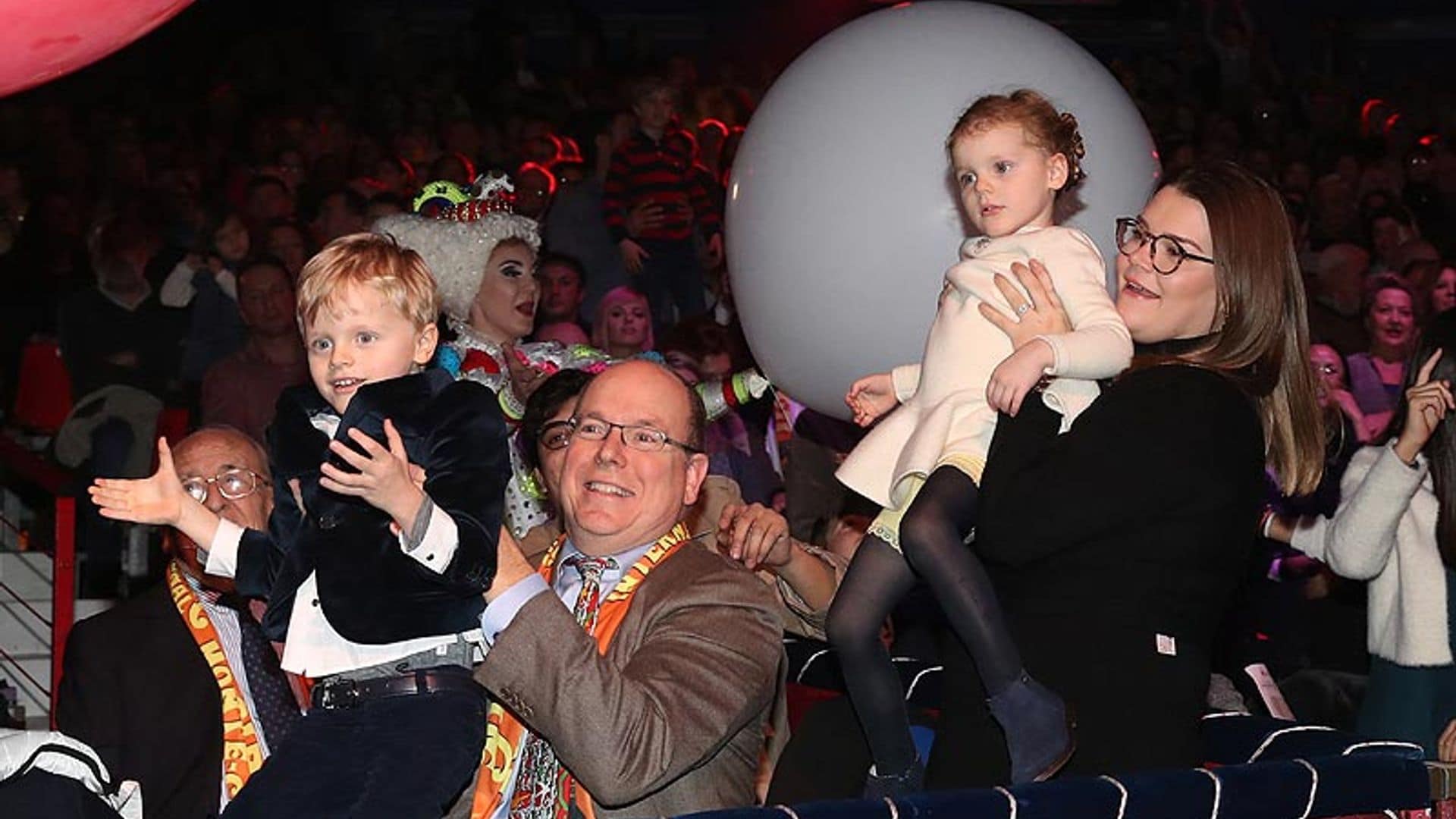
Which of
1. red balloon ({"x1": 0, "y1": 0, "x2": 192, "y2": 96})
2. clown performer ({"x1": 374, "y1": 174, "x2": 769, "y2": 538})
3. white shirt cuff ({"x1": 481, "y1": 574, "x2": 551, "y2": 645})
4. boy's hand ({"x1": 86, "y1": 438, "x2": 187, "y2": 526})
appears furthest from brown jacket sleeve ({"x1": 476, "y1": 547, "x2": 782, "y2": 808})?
clown performer ({"x1": 374, "y1": 174, "x2": 769, "y2": 538})

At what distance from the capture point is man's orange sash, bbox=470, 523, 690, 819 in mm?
3223

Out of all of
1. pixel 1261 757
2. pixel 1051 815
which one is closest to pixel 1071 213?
pixel 1261 757

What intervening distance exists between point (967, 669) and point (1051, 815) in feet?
1.32

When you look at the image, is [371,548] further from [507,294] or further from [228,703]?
[507,294]

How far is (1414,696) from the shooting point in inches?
196

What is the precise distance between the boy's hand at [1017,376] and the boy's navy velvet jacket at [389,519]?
0.69 m

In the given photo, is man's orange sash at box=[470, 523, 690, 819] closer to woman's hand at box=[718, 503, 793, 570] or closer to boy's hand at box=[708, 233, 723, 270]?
woman's hand at box=[718, 503, 793, 570]

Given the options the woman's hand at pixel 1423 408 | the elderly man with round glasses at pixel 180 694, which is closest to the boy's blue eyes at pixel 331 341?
the elderly man with round glasses at pixel 180 694

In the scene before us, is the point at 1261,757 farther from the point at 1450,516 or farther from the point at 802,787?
the point at 1450,516

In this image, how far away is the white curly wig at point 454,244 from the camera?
4.88 meters

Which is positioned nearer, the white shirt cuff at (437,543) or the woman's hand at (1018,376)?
the white shirt cuff at (437,543)

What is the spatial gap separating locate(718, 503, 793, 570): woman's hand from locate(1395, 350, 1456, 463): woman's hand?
161 cm

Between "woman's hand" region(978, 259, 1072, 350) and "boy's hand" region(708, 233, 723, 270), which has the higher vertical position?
"woman's hand" region(978, 259, 1072, 350)

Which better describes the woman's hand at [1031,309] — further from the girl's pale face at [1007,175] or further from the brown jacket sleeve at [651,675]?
the brown jacket sleeve at [651,675]
